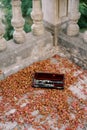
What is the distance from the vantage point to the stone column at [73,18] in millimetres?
4387

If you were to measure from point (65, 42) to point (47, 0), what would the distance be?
2.57 ft

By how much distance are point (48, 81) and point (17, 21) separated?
1057 millimetres

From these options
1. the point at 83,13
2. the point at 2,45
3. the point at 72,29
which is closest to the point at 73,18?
the point at 72,29

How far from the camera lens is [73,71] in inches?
181

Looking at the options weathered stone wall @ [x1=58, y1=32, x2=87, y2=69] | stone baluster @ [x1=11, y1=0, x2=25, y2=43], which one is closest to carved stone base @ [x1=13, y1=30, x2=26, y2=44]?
stone baluster @ [x1=11, y1=0, x2=25, y2=43]

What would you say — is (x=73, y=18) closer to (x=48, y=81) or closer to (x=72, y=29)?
(x=72, y=29)

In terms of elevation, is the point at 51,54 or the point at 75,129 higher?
the point at 51,54

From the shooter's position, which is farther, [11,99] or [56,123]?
[11,99]

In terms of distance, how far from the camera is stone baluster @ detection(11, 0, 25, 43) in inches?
160

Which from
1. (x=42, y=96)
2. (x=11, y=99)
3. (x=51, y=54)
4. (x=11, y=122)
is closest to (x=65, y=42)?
(x=51, y=54)

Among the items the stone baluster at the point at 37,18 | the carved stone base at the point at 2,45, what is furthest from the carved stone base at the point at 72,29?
the carved stone base at the point at 2,45

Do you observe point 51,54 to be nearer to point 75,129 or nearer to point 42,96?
point 42,96

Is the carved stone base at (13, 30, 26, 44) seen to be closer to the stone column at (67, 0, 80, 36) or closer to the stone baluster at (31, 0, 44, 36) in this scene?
the stone baluster at (31, 0, 44, 36)

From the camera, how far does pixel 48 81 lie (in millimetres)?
4281
